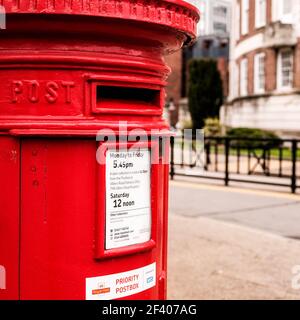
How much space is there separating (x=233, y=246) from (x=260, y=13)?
2661 cm

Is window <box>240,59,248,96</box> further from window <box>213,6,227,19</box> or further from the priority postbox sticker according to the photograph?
the priority postbox sticker

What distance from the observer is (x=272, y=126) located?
28766 millimetres

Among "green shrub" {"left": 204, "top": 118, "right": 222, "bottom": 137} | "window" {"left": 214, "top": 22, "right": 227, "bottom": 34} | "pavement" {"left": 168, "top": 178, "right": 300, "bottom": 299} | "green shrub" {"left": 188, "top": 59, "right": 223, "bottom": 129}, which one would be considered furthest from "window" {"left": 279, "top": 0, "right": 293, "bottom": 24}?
"window" {"left": 214, "top": 22, "right": 227, "bottom": 34}

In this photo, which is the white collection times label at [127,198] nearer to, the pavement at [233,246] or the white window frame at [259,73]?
the pavement at [233,246]

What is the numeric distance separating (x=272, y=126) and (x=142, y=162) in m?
27.3

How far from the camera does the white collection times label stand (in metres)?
2.13

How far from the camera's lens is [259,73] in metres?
31.1

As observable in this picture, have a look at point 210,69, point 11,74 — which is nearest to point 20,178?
point 11,74

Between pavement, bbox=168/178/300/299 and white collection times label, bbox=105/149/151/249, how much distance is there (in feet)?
8.05

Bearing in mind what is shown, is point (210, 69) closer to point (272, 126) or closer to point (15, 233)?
point (272, 126)

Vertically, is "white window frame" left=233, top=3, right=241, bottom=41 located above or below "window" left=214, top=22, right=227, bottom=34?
below

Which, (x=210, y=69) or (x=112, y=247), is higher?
(x=210, y=69)

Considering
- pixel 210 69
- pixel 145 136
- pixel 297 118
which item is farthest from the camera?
pixel 210 69

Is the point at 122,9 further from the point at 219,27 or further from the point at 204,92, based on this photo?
the point at 219,27
